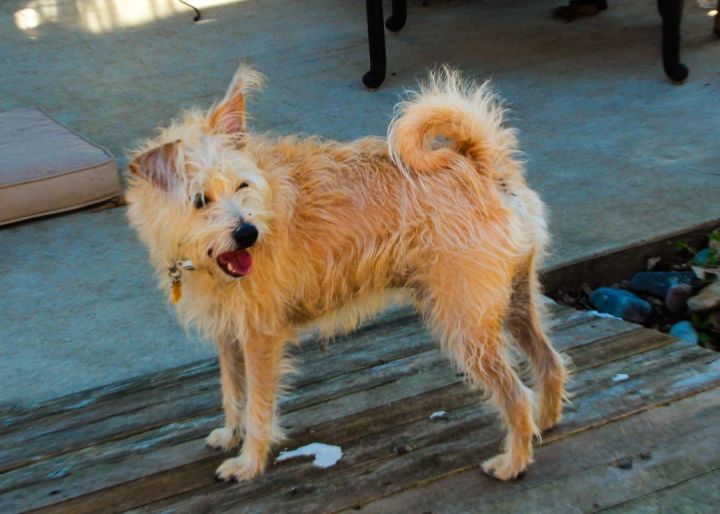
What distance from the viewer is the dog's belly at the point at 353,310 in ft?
9.88

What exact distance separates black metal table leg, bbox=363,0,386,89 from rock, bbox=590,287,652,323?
3057 mm

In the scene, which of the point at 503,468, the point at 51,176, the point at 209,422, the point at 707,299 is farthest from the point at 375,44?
the point at 503,468

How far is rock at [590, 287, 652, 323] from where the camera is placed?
429 centimetres

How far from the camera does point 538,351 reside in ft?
10.1

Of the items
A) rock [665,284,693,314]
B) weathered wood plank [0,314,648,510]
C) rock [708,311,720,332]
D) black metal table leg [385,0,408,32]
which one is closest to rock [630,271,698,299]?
rock [665,284,693,314]

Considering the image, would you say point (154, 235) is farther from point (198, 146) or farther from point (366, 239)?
point (366, 239)

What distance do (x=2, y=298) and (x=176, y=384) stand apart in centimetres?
141

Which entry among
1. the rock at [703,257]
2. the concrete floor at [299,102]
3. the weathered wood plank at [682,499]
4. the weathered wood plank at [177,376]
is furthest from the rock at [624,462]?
the rock at [703,257]

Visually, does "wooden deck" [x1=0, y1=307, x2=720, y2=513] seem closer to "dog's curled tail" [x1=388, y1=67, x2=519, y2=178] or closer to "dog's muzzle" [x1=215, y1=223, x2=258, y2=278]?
"dog's muzzle" [x1=215, y1=223, x2=258, y2=278]

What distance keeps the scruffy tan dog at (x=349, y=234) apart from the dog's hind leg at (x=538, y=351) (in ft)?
0.04

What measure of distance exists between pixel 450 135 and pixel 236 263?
788 mm

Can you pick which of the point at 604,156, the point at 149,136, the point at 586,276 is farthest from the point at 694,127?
the point at 149,136

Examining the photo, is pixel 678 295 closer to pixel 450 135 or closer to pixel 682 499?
pixel 682 499

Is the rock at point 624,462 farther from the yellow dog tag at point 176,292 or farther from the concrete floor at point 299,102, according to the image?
the concrete floor at point 299,102
